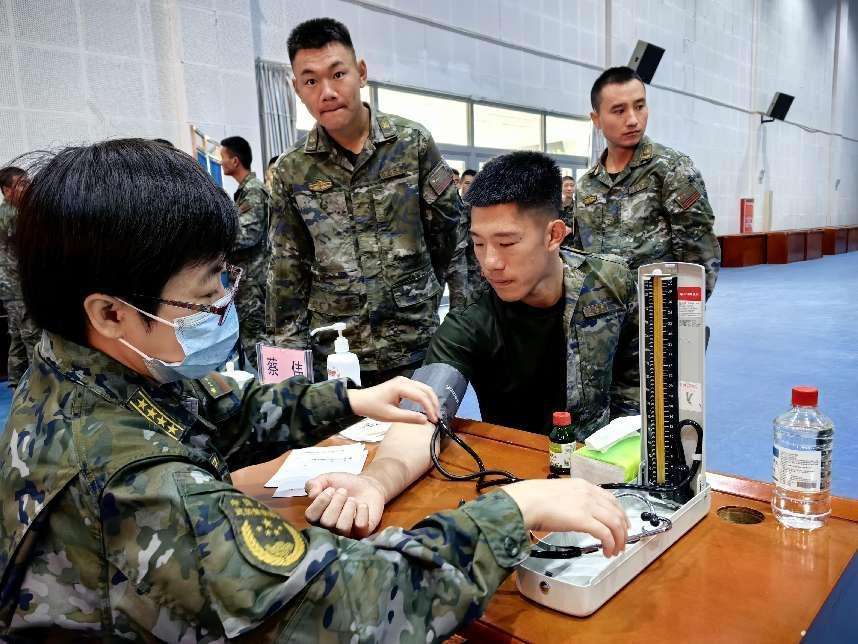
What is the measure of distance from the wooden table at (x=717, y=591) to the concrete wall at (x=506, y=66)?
4.53 metres

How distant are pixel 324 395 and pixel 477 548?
20.4 inches

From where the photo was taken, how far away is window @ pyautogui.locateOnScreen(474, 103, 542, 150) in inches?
303

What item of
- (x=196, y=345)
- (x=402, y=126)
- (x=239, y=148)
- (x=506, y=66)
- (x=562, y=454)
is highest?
(x=506, y=66)

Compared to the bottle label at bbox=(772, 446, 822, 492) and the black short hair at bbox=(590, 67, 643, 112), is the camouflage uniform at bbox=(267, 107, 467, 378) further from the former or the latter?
the bottle label at bbox=(772, 446, 822, 492)

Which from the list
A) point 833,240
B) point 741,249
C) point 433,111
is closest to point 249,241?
point 433,111

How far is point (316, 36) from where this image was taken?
6.66 feet

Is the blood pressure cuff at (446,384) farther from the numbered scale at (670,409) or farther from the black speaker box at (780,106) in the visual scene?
the black speaker box at (780,106)

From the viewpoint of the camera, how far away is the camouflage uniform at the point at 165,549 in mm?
604

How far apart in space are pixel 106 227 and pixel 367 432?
34.0 inches

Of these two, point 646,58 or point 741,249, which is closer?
point 646,58

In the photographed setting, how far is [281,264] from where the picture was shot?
2215mm

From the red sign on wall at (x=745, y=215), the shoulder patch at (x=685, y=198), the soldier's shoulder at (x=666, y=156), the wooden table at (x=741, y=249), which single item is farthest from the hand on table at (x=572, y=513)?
the red sign on wall at (x=745, y=215)

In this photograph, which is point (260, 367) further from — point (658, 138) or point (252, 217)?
point (658, 138)

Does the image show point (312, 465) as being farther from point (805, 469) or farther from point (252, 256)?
point (252, 256)
